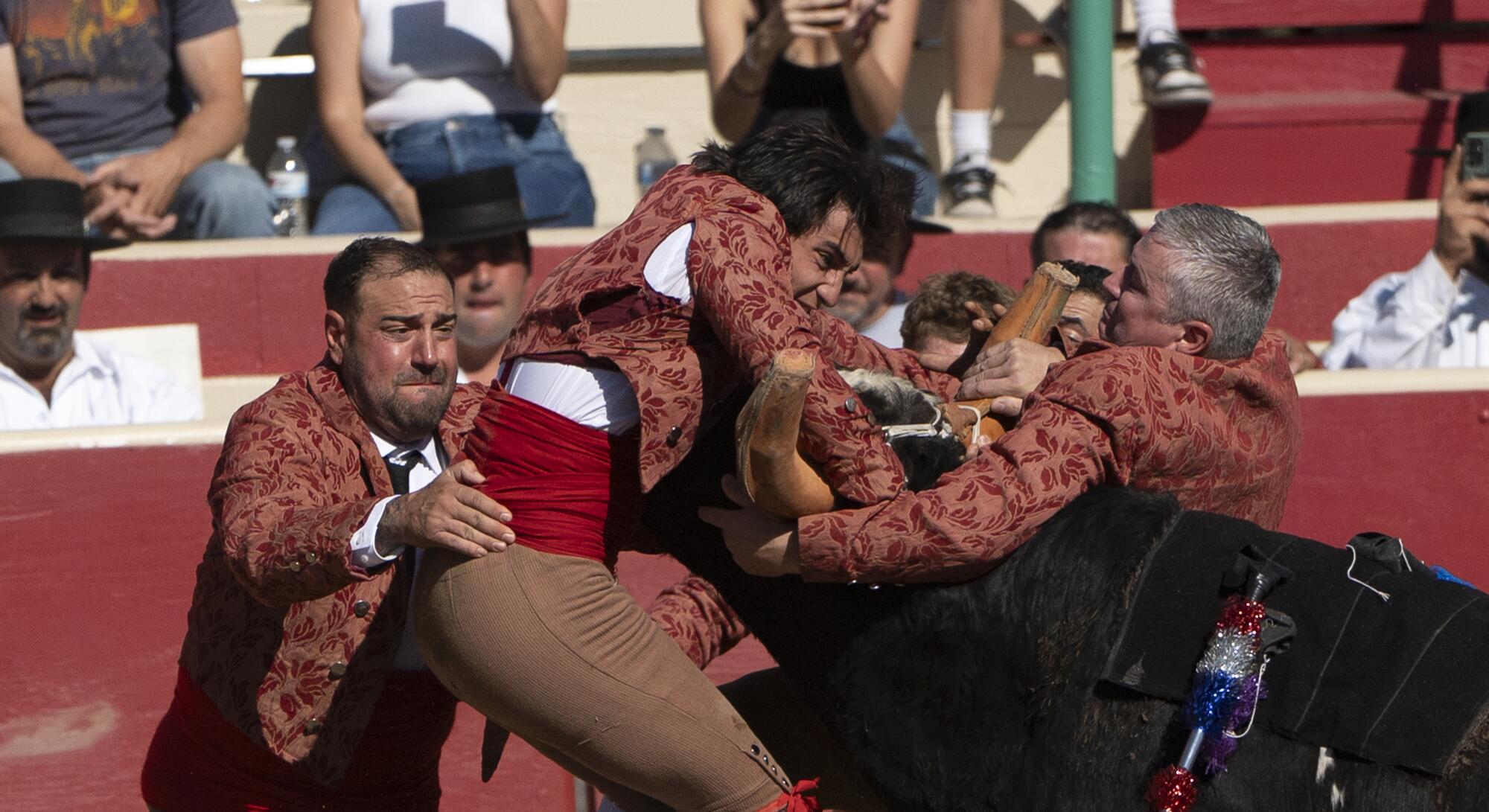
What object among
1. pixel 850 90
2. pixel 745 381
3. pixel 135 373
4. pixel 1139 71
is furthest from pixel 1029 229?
pixel 745 381

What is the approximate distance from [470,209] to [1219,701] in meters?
3.30

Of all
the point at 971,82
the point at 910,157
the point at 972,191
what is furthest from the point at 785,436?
the point at 971,82

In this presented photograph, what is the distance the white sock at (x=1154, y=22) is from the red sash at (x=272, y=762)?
4.39m

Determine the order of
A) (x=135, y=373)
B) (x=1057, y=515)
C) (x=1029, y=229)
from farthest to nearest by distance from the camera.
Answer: (x=1029, y=229)
(x=135, y=373)
(x=1057, y=515)

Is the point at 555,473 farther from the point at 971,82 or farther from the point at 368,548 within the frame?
the point at 971,82

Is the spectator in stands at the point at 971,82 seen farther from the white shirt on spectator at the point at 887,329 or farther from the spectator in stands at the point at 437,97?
the white shirt on spectator at the point at 887,329

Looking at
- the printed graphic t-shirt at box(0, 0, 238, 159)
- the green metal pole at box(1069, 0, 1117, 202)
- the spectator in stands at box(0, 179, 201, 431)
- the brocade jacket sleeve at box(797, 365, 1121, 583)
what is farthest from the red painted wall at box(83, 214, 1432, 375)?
the brocade jacket sleeve at box(797, 365, 1121, 583)

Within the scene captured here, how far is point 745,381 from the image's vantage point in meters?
3.03

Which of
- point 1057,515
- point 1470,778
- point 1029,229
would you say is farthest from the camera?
point 1029,229

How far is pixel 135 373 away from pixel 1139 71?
3.77 m

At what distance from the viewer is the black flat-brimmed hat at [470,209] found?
5.43 m

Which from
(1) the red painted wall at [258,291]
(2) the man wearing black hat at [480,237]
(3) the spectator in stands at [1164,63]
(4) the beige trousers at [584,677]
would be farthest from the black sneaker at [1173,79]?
(4) the beige trousers at [584,677]

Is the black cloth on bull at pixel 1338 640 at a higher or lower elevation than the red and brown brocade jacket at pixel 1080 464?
lower

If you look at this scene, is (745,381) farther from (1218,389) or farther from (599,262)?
(1218,389)
